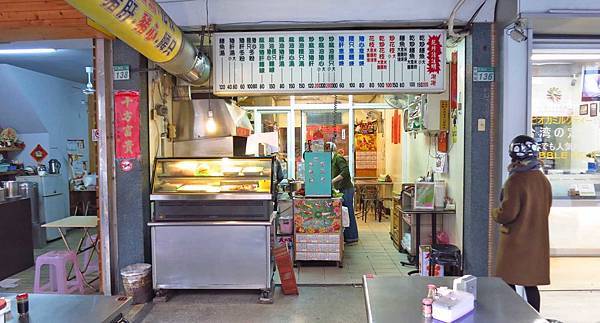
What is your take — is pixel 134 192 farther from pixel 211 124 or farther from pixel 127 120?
pixel 211 124

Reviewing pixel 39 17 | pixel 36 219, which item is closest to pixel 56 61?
pixel 36 219

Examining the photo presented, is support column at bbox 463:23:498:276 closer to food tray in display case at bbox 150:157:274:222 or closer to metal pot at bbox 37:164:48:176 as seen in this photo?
food tray in display case at bbox 150:157:274:222

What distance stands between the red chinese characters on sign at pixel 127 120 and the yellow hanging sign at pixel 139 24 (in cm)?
108

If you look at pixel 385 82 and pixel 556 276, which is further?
pixel 556 276

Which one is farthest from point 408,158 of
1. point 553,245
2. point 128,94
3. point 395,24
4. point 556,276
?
point 128,94

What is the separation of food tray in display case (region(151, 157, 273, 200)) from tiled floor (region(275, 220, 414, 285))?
133 cm

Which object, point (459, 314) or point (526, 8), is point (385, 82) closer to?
point (526, 8)

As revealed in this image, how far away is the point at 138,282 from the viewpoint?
412 cm

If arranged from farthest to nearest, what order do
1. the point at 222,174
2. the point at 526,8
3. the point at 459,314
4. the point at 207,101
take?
the point at 207,101 → the point at 222,174 → the point at 526,8 → the point at 459,314

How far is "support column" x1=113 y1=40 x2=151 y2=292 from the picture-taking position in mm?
4227

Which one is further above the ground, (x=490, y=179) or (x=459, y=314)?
(x=490, y=179)

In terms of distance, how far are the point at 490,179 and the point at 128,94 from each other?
12.7 feet

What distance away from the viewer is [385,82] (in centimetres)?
419

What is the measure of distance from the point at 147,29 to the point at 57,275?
120 inches
